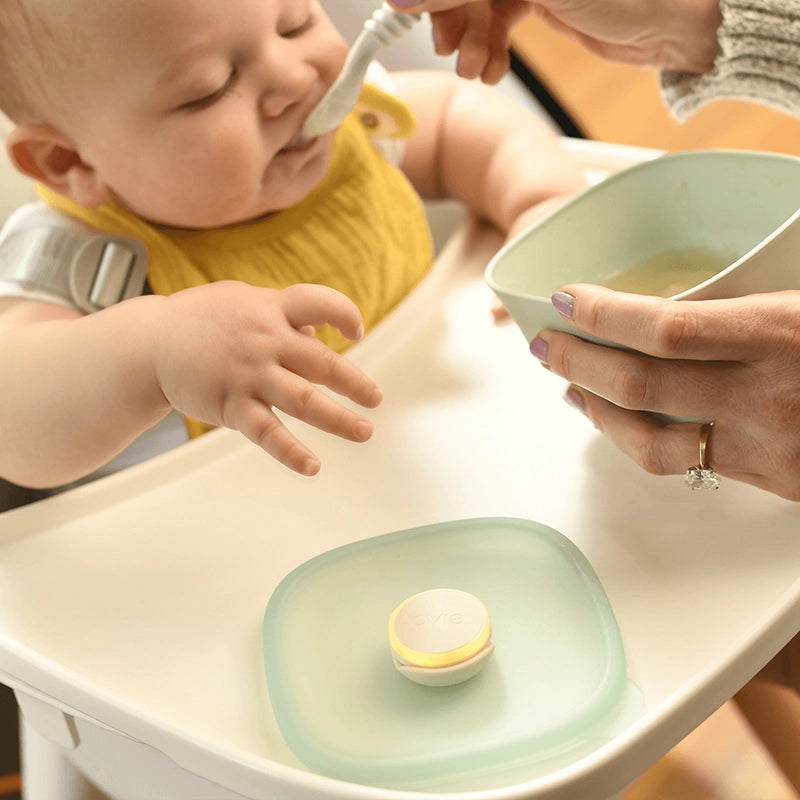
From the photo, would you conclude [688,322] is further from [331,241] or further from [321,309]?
[331,241]

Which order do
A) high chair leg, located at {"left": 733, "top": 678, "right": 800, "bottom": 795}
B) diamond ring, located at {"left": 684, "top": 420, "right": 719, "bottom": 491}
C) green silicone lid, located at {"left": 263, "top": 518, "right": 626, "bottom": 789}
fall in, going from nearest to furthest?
1. green silicone lid, located at {"left": 263, "top": 518, "right": 626, "bottom": 789}
2. diamond ring, located at {"left": 684, "top": 420, "right": 719, "bottom": 491}
3. high chair leg, located at {"left": 733, "top": 678, "right": 800, "bottom": 795}

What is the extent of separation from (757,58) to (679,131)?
0.81 meters

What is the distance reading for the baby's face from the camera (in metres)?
0.64

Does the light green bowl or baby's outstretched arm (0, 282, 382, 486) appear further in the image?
the light green bowl

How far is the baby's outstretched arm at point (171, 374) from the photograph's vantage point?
0.55m

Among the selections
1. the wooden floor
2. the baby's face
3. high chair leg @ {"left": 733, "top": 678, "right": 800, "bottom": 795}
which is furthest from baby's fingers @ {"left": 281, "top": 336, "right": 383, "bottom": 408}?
the wooden floor

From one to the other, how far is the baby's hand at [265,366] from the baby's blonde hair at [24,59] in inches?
8.6

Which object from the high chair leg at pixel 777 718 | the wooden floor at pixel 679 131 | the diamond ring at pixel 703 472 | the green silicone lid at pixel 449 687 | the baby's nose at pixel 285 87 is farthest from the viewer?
the wooden floor at pixel 679 131

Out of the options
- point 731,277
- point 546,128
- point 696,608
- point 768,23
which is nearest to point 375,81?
point 546,128

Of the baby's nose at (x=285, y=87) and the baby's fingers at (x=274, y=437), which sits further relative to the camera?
the baby's nose at (x=285, y=87)

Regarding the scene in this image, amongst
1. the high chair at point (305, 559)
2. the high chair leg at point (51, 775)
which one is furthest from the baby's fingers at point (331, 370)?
the high chair leg at point (51, 775)

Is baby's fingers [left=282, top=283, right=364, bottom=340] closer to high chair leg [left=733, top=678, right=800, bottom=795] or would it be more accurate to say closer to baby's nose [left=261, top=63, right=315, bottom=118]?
baby's nose [left=261, top=63, right=315, bottom=118]

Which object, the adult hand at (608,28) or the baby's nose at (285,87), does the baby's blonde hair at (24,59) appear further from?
the adult hand at (608,28)

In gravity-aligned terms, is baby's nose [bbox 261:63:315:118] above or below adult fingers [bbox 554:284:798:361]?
above
